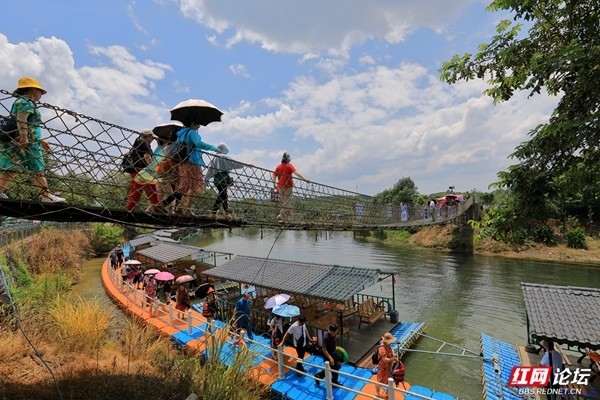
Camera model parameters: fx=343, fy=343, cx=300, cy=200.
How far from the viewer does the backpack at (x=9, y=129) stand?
10.6 feet

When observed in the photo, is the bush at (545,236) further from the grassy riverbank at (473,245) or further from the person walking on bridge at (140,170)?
the person walking on bridge at (140,170)

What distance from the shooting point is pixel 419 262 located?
23.8 meters

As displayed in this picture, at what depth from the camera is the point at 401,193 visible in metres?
45.6

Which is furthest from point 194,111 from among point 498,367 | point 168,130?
point 498,367

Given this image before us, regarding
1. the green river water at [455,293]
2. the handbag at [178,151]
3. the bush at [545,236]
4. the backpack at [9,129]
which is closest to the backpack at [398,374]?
the green river water at [455,293]

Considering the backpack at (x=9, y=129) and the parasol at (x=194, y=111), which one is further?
the parasol at (x=194, y=111)

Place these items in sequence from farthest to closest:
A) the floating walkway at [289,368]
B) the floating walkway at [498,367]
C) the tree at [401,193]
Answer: the tree at [401,193], the floating walkway at [498,367], the floating walkway at [289,368]

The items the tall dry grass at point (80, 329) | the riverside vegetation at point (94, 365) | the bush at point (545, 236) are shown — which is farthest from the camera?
the bush at point (545, 236)

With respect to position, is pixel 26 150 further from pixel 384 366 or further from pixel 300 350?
pixel 384 366

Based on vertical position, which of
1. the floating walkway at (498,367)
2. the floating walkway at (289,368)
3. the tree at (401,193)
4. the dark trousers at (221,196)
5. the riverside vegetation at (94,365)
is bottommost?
the floating walkway at (498,367)

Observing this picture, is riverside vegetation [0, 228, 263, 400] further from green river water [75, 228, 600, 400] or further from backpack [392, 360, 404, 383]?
backpack [392, 360, 404, 383]

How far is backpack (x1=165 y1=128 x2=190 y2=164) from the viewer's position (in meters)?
4.46

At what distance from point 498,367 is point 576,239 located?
1990 centimetres

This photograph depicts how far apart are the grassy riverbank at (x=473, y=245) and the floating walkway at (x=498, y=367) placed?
51.4 ft
